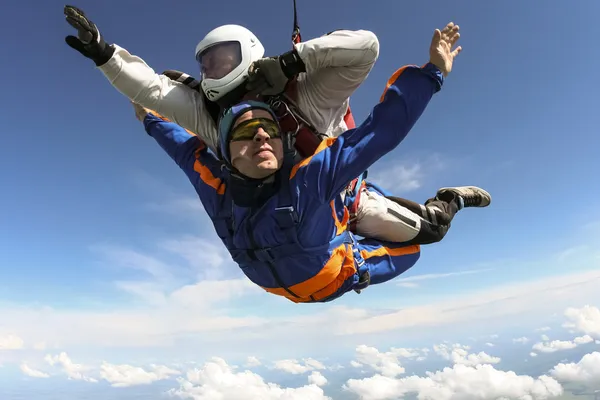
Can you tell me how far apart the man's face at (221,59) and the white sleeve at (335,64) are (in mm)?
436

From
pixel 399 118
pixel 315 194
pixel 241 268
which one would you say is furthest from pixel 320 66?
pixel 241 268

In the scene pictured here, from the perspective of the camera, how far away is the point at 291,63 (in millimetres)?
2150

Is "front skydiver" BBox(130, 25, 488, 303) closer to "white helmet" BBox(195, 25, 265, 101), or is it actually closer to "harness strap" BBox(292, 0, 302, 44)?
"white helmet" BBox(195, 25, 265, 101)

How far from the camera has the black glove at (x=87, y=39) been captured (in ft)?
7.44

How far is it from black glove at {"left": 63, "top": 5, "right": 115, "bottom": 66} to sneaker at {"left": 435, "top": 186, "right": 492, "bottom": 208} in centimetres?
293

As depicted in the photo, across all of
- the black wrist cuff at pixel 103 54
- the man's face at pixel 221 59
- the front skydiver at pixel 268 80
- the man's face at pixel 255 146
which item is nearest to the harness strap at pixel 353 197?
the front skydiver at pixel 268 80

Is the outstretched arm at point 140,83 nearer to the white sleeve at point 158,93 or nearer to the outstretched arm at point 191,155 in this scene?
the white sleeve at point 158,93

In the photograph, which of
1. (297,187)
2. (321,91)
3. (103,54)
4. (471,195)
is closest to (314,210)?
(297,187)

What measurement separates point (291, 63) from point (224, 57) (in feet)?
1.75

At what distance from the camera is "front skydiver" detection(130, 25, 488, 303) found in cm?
198

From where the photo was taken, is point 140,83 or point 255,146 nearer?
point 255,146

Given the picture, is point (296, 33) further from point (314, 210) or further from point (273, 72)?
point (314, 210)

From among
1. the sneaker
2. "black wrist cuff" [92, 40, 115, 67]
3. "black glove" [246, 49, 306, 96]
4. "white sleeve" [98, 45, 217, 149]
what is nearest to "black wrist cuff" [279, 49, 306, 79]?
"black glove" [246, 49, 306, 96]

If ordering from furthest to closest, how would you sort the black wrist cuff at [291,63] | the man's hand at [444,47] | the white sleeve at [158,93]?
the white sleeve at [158,93]
the black wrist cuff at [291,63]
the man's hand at [444,47]
